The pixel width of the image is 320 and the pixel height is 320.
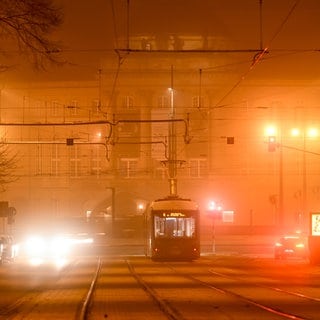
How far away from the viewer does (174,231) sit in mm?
42750

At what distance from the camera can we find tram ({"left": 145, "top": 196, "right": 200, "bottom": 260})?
140 feet

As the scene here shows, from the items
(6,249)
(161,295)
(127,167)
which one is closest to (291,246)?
(6,249)

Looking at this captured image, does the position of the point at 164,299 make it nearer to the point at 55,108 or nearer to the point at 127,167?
the point at 55,108

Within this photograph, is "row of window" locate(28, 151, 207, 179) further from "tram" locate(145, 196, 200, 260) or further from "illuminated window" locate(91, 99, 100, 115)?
"tram" locate(145, 196, 200, 260)

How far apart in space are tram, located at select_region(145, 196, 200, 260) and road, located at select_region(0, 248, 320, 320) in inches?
340

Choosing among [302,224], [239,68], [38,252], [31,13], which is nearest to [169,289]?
[31,13]

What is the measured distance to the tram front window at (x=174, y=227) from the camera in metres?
42.7

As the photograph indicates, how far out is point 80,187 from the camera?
79.4m

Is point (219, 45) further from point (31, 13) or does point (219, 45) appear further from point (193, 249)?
point (31, 13)

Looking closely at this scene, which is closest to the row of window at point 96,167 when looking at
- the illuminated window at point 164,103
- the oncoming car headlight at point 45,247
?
the illuminated window at point 164,103

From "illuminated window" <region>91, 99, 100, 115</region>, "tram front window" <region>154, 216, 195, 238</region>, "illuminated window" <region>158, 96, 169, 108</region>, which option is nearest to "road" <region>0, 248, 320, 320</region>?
"tram front window" <region>154, 216, 195, 238</region>

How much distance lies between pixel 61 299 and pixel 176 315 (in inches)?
214

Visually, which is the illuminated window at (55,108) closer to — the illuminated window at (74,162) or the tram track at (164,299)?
the illuminated window at (74,162)

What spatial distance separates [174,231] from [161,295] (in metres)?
21.2
